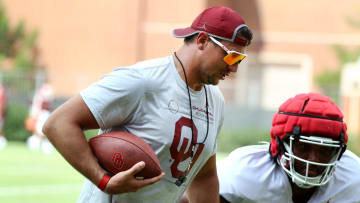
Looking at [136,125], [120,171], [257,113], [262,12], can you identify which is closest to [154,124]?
[136,125]

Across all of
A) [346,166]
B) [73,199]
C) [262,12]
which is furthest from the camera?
[262,12]

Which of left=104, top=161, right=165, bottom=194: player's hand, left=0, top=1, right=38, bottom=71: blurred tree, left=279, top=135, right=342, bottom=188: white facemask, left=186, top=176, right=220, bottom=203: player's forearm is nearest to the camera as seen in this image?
left=104, top=161, right=165, bottom=194: player's hand

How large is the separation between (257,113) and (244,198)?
64.8 ft

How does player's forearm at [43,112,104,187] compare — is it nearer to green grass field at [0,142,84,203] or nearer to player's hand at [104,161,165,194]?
player's hand at [104,161,165,194]

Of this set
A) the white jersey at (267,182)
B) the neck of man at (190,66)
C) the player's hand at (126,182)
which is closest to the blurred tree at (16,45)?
the white jersey at (267,182)

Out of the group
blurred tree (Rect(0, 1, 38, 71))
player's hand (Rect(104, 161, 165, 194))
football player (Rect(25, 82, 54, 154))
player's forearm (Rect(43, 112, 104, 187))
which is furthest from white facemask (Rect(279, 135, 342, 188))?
blurred tree (Rect(0, 1, 38, 71))

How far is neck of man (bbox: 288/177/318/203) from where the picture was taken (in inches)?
155

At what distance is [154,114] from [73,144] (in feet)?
1.52

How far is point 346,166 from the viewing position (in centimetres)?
404

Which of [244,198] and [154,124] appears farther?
[244,198]

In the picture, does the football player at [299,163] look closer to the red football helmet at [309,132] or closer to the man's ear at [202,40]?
the red football helmet at [309,132]

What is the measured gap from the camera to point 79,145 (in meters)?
3.44

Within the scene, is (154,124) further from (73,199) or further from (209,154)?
(73,199)

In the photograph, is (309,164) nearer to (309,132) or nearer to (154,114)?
(309,132)
